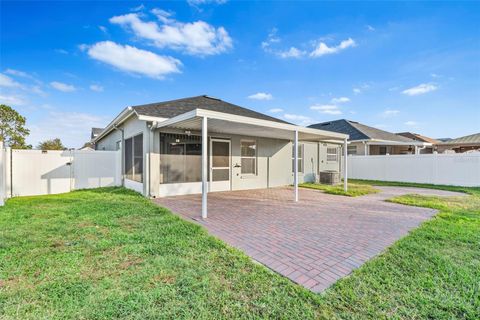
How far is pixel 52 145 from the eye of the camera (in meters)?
29.5

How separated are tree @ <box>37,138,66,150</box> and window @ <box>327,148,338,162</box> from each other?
33068 mm

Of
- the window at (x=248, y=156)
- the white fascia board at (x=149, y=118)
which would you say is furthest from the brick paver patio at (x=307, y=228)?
the white fascia board at (x=149, y=118)

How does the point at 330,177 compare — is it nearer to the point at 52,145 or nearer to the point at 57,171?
the point at 57,171

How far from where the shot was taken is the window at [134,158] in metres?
8.27

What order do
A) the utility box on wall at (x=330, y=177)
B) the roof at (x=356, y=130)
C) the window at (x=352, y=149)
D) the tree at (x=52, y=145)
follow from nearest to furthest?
the utility box on wall at (x=330, y=177) → the roof at (x=356, y=130) → the window at (x=352, y=149) → the tree at (x=52, y=145)

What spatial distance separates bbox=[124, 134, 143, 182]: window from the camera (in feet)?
27.1

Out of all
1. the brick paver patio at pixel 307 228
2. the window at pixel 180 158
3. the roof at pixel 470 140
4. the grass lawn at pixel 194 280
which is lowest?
the brick paver patio at pixel 307 228

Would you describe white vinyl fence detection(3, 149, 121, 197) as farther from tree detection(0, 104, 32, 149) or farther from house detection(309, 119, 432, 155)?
house detection(309, 119, 432, 155)

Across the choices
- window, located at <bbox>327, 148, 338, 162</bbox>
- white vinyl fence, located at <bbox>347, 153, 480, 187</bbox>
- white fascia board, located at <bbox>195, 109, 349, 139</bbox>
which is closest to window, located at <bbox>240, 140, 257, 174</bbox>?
white fascia board, located at <bbox>195, 109, 349, 139</bbox>

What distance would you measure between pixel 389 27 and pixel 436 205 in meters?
7.11

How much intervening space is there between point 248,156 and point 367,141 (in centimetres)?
1167

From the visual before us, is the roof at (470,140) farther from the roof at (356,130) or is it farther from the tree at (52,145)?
the tree at (52,145)

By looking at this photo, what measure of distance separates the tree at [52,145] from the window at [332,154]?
33068 mm

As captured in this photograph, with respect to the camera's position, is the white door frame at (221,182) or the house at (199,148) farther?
the white door frame at (221,182)
